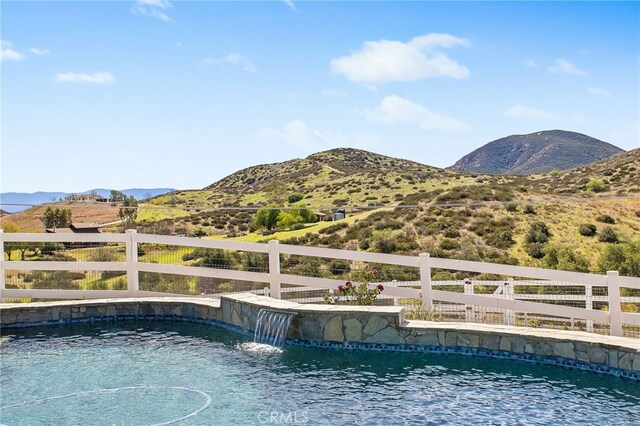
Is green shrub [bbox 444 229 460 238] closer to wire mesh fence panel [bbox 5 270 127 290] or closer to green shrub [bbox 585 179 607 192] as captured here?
green shrub [bbox 585 179 607 192]

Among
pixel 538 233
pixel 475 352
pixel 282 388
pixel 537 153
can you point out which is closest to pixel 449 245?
pixel 538 233

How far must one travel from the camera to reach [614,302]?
29.5 feet

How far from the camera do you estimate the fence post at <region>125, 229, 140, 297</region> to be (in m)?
13.3

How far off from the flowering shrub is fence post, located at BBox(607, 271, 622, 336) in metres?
3.49

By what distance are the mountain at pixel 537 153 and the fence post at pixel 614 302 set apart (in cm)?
10175

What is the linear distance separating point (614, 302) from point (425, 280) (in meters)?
2.83

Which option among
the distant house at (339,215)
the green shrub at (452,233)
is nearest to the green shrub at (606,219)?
the green shrub at (452,233)

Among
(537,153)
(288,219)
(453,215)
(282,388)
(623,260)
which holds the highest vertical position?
(537,153)

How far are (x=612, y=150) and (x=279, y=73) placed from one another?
105968 mm

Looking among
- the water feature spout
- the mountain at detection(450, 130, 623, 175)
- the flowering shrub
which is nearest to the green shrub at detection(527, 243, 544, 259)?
the flowering shrub

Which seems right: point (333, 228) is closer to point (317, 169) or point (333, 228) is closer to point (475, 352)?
point (475, 352)

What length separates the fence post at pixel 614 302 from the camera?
29.1 feet

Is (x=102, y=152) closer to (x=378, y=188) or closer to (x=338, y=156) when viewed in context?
(x=378, y=188)

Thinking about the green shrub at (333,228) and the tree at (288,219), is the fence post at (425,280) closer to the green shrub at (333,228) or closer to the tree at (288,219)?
the green shrub at (333,228)
